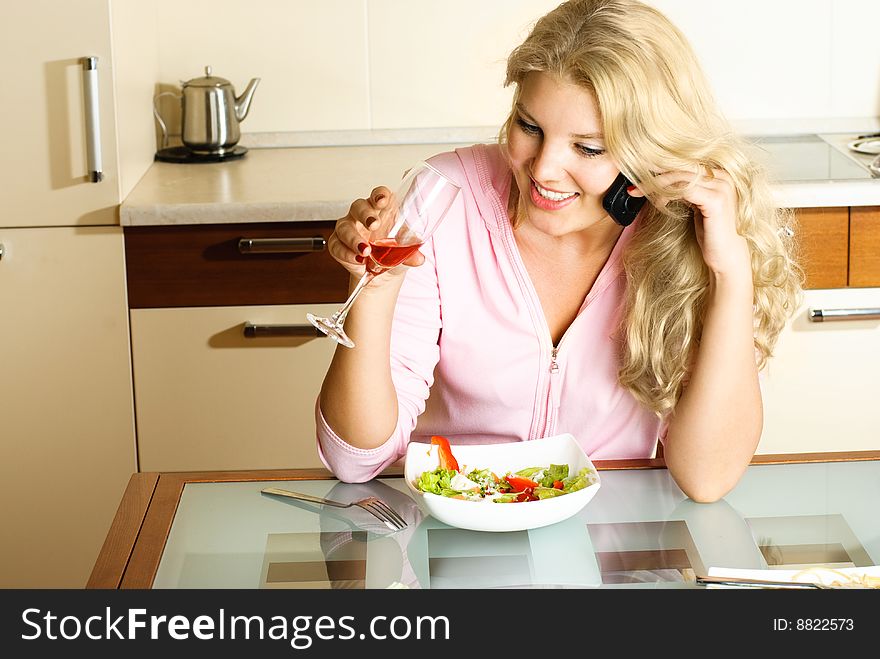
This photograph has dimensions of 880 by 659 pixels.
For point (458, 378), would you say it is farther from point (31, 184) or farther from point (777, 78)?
point (777, 78)

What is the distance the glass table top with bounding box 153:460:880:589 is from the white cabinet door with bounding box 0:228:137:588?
1.16m

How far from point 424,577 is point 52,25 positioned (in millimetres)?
1611

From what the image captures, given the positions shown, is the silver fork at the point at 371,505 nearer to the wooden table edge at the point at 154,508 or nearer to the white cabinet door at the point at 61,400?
the wooden table edge at the point at 154,508

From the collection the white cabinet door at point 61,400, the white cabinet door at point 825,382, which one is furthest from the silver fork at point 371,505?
the white cabinet door at point 825,382

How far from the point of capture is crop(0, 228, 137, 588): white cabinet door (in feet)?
7.66

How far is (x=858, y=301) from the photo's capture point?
2.41m

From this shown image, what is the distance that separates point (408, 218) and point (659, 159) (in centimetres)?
41

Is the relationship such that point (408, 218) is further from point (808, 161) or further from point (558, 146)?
point (808, 161)

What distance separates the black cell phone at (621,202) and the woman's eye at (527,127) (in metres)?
0.12

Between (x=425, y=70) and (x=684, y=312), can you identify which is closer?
(x=684, y=312)
